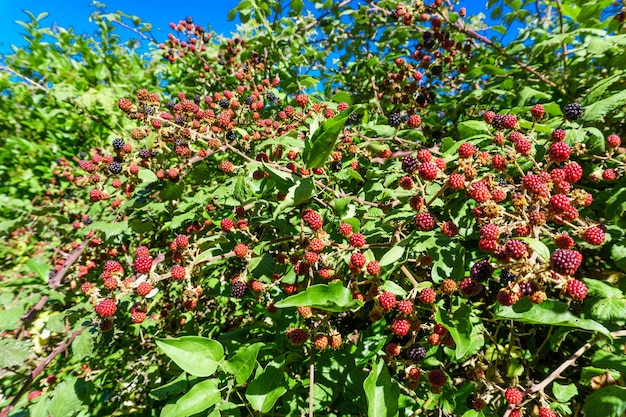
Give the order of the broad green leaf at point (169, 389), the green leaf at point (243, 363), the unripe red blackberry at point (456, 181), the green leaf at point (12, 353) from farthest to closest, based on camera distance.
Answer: the broad green leaf at point (169, 389), the green leaf at point (12, 353), the green leaf at point (243, 363), the unripe red blackberry at point (456, 181)

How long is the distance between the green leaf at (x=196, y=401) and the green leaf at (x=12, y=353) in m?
0.98

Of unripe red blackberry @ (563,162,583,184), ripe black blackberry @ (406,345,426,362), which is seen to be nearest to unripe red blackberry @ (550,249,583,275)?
unripe red blackberry @ (563,162,583,184)

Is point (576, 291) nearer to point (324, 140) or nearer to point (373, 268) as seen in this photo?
point (373, 268)

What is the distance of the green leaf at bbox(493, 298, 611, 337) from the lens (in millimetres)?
1135

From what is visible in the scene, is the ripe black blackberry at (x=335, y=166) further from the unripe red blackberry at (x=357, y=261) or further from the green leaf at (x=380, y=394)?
the green leaf at (x=380, y=394)

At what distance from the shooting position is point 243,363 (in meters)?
1.60

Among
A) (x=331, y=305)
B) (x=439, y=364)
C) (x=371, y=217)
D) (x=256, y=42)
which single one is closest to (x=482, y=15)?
(x=256, y=42)

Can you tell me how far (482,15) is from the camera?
213 inches

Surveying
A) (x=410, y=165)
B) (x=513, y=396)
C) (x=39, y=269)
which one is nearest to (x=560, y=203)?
(x=410, y=165)

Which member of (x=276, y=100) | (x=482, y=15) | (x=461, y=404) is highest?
(x=482, y=15)

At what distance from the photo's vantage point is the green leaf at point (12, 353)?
5.92 ft

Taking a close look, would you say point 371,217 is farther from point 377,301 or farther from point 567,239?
point 567,239

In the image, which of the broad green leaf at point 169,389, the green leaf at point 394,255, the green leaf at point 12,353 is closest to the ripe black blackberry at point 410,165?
the green leaf at point 394,255

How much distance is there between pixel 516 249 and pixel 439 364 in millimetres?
1135
